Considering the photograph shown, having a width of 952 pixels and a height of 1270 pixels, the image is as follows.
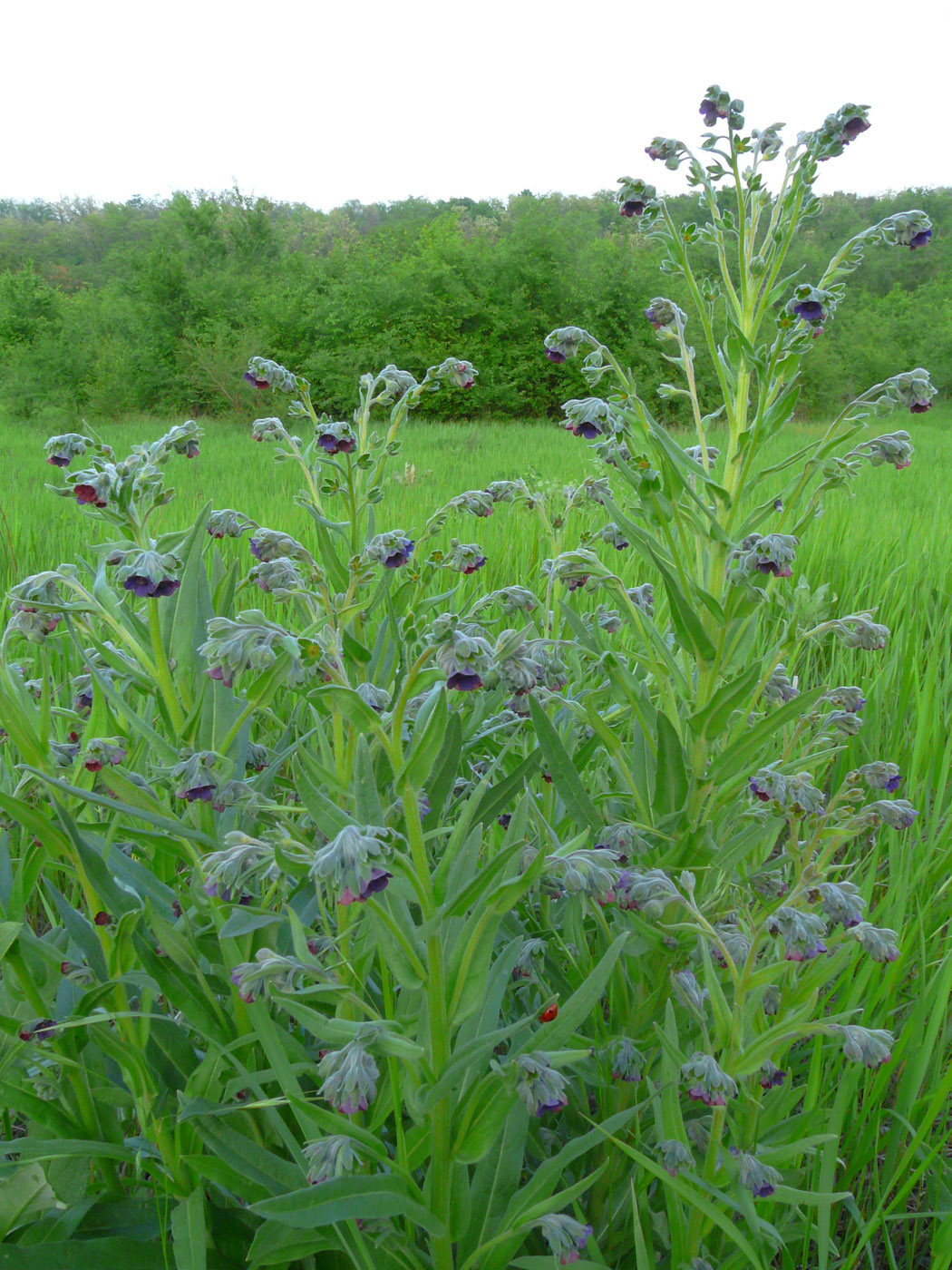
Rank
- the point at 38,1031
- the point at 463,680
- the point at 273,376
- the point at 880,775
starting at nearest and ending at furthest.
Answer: the point at 463,680 < the point at 38,1031 < the point at 880,775 < the point at 273,376

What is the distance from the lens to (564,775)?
1.24m

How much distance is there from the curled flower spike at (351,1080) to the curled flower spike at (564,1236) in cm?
28

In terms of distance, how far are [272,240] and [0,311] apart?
7954 millimetres

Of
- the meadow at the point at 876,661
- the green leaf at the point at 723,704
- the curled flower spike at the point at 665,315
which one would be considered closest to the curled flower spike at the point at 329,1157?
the meadow at the point at 876,661

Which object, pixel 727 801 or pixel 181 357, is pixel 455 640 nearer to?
pixel 727 801

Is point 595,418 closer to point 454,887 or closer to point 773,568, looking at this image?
point 773,568

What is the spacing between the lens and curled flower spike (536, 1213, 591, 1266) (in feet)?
2.87

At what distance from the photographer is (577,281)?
20.1 metres

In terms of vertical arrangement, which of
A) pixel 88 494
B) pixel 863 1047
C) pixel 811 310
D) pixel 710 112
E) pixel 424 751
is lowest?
pixel 863 1047

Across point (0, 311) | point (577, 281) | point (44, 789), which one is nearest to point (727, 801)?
point (44, 789)

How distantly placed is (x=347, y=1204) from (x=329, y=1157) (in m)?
0.05

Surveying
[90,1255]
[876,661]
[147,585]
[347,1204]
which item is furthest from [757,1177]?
[876,661]

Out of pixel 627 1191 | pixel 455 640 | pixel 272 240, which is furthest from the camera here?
pixel 272 240

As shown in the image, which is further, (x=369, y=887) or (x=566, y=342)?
(x=566, y=342)
